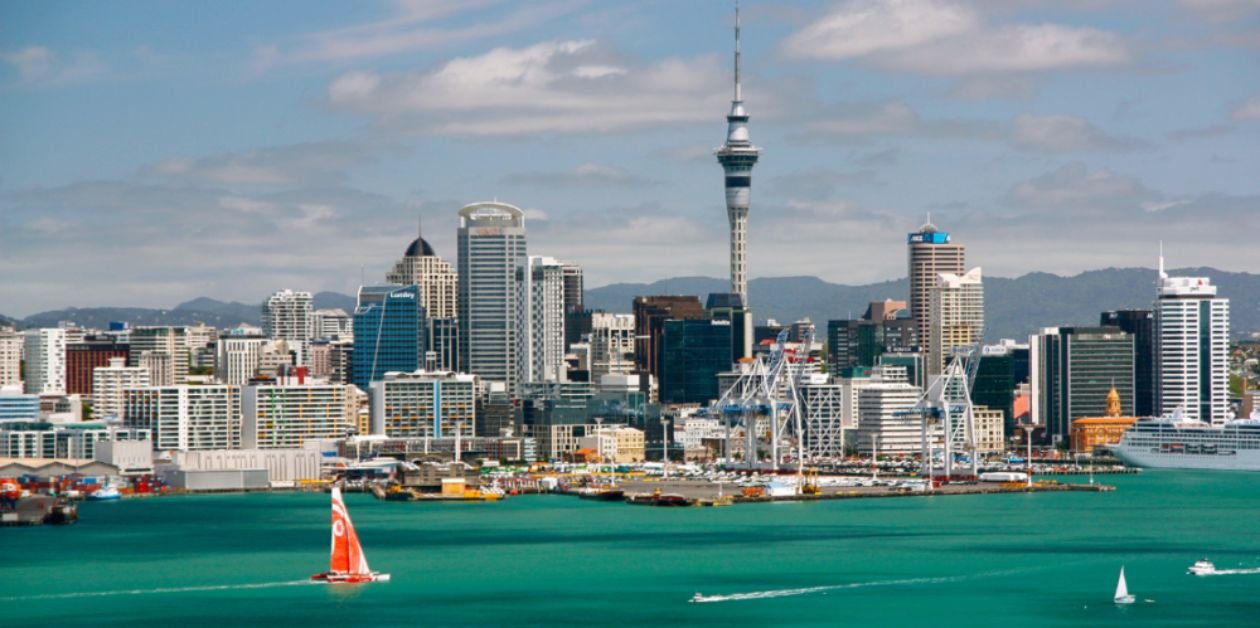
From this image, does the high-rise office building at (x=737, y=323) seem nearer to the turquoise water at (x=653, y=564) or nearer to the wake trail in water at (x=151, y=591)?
the turquoise water at (x=653, y=564)

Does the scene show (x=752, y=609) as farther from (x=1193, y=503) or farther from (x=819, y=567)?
(x=1193, y=503)

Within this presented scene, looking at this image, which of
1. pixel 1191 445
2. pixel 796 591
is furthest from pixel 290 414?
pixel 796 591

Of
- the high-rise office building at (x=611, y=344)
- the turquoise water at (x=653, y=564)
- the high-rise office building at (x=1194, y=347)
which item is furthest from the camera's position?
the high-rise office building at (x=611, y=344)

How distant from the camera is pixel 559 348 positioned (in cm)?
14050

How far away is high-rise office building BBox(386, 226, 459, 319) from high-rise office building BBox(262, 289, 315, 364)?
1358 cm

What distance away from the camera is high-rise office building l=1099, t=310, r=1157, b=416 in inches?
5320

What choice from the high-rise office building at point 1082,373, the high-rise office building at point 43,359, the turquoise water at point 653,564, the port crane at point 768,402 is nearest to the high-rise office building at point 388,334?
the high-rise office building at point 43,359

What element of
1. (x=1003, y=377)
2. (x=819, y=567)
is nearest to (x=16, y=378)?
(x=1003, y=377)

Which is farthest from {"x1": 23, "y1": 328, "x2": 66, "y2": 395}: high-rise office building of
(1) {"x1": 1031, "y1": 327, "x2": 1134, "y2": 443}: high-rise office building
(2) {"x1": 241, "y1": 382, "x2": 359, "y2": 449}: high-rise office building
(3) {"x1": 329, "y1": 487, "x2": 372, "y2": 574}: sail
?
(3) {"x1": 329, "y1": 487, "x2": 372, "y2": 574}: sail

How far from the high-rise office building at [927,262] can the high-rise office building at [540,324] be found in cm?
3133

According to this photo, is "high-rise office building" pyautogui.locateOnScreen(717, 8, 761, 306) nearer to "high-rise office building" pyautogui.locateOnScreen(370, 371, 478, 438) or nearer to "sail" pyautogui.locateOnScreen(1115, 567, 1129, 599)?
"high-rise office building" pyautogui.locateOnScreen(370, 371, 478, 438)

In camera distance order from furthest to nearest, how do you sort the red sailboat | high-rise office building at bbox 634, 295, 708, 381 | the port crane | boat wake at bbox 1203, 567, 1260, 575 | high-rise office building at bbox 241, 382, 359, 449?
high-rise office building at bbox 634, 295, 708, 381, high-rise office building at bbox 241, 382, 359, 449, the port crane, boat wake at bbox 1203, 567, 1260, 575, the red sailboat

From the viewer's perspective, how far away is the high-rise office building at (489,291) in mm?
139250

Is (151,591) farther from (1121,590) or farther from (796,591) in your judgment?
(1121,590)
